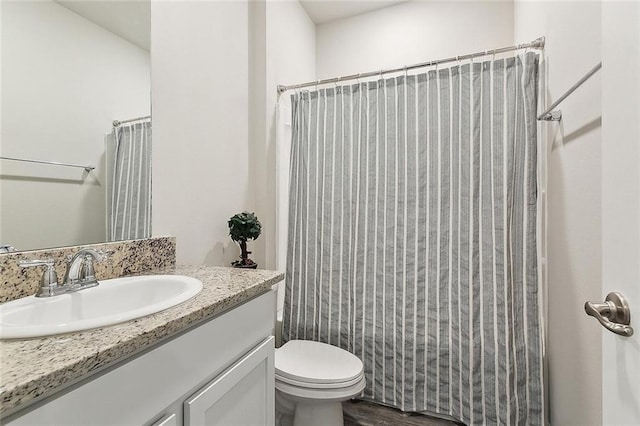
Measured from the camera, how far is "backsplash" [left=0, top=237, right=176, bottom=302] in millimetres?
772

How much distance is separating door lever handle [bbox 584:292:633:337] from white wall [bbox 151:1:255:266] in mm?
1376

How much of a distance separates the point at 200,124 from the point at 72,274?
88cm

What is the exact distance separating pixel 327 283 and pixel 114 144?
4.13 ft

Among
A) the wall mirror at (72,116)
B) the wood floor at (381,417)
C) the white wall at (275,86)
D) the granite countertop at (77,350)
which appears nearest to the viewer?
the granite countertop at (77,350)

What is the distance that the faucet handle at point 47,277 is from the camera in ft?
2.54

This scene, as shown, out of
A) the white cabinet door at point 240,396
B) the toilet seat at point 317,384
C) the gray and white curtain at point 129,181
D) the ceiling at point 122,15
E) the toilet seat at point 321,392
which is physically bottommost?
the toilet seat at point 321,392

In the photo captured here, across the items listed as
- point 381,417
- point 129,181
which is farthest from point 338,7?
point 381,417

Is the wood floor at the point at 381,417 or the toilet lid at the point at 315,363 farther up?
the toilet lid at the point at 315,363

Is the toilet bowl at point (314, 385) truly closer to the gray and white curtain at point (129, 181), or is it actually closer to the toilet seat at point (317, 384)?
the toilet seat at point (317, 384)

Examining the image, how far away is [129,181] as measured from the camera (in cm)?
114

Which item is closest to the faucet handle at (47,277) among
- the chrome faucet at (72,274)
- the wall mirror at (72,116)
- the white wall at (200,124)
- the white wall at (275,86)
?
the chrome faucet at (72,274)

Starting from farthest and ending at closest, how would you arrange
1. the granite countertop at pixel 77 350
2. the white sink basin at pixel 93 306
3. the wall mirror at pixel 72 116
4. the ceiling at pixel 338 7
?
the ceiling at pixel 338 7 < the wall mirror at pixel 72 116 < the white sink basin at pixel 93 306 < the granite countertop at pixel 77 350

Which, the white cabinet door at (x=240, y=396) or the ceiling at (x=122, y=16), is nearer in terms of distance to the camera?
the white cabinet door at (x=240, y=396)

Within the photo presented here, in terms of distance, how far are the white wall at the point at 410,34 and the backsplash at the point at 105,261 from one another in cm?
207
